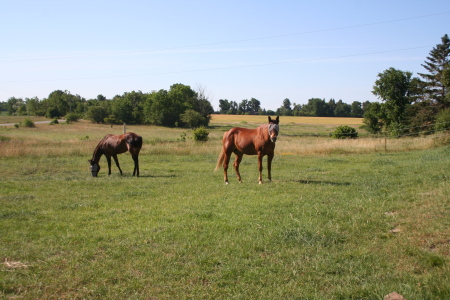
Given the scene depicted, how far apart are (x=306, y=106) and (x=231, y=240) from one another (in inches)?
4875

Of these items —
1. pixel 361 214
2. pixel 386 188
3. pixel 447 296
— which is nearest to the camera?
pixel 447 296

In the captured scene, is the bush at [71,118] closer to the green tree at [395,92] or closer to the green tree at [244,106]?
the green tree at [395,92]

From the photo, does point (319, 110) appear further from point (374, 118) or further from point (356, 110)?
point (374, 118)

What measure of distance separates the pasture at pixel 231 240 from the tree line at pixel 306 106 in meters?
20.4

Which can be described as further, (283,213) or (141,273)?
(283,213)

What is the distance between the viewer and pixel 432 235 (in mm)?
5395

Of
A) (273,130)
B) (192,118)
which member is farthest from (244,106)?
(273,130)

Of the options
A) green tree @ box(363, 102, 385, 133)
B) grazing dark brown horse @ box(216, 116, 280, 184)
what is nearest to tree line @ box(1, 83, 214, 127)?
green tree @ box(363, 102, 385, 133)

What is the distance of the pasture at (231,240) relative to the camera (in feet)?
13.6

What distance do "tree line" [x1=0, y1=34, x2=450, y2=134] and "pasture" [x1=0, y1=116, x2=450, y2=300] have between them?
20362 millimetres

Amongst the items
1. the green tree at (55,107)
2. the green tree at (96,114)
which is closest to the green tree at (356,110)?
the green tree at (96,114)

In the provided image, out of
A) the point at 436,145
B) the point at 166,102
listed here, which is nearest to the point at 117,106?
the point at 166,102

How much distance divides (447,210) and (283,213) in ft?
9.25

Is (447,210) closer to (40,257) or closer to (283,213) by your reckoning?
(283,213)
